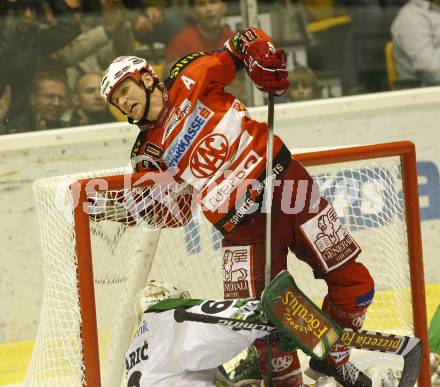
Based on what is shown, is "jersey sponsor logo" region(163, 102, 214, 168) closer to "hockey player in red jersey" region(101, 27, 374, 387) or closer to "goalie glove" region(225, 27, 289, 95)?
"hockey player in red jersey" region(101, 27, 374, 387)

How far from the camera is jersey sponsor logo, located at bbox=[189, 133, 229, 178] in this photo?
337cm

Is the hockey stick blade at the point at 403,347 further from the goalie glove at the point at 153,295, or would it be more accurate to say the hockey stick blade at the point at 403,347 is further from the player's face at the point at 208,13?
the player's face at the point at 208,13

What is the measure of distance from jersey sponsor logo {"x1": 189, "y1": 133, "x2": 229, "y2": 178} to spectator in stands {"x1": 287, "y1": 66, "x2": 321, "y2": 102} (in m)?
2.10

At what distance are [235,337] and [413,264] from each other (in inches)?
32.2

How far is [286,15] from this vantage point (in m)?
5.52

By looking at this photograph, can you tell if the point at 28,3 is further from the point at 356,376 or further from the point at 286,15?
the point at 356,376

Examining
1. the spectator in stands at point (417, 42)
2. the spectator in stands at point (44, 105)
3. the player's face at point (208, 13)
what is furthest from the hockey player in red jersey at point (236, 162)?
the spectator in stands at point (417, 42)

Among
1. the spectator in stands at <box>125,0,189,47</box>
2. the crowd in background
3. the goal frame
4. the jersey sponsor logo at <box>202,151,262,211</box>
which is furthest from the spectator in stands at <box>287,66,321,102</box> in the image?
the jersey sponsor logo at <box>202,151,262,211</box>

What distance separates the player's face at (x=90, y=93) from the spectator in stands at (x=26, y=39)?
0.21m

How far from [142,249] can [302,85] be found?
1.98 metres

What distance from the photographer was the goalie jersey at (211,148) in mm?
3371

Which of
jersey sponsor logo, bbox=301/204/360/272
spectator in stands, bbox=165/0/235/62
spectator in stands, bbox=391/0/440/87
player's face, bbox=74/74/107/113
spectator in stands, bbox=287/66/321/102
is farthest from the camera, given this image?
spectator in stands, bbox=391/0/440/87

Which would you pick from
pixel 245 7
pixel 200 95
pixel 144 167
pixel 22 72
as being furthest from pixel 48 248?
pixel 245 7

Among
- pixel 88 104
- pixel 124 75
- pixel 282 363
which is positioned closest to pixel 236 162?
pixel 124 75
